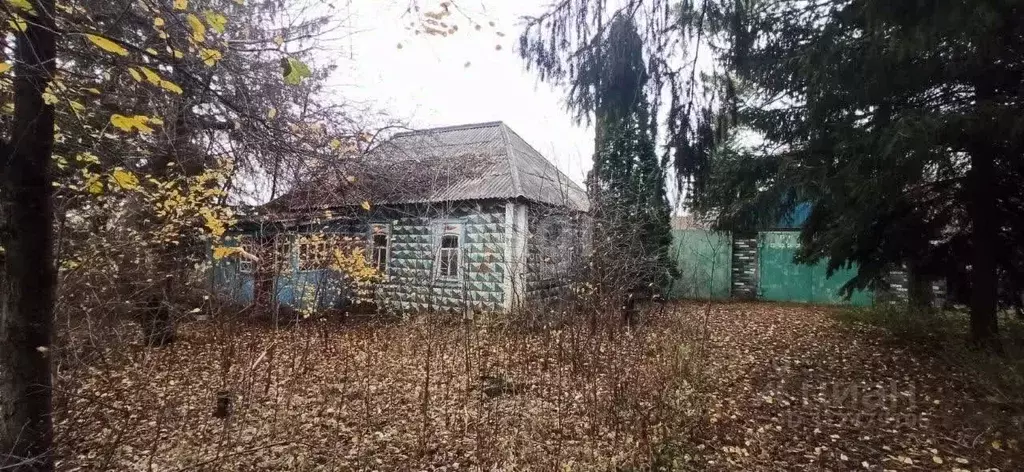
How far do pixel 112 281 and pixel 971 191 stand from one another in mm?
9938

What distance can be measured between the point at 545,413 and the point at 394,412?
5.02 feet

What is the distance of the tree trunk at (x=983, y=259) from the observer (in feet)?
18.9

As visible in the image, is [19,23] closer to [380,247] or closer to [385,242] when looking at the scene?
[380,247]

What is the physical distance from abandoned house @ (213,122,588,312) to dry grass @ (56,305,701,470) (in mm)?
1633

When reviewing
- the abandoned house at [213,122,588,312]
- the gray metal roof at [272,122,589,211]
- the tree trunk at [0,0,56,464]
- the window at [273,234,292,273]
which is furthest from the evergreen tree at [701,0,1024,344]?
the tree trunk at [0,0,56,464]

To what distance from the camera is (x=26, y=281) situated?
2.63 metres

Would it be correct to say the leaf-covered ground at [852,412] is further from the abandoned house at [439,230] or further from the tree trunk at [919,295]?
the abandoned house at [439,230]

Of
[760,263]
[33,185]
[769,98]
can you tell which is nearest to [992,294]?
[769,98]

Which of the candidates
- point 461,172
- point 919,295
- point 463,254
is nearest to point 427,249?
point 463,254

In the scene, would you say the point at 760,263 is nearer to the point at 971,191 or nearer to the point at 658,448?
the point at 971,191

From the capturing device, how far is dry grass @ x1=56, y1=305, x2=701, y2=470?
12.0ft

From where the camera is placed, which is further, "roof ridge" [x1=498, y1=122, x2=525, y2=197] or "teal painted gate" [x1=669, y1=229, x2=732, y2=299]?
"teal painted gate" [x1=669, y1=229, x2=732, y2=299]

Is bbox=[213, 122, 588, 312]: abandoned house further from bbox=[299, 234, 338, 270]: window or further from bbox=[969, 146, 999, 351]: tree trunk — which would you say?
bbox=[969, 146, 999, 351]: tree trunk

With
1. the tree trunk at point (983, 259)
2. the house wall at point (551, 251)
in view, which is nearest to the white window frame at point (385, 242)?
the house wall at point (551, 251)
